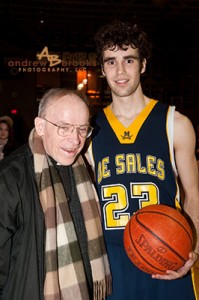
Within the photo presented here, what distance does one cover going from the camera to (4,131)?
6.23 metres

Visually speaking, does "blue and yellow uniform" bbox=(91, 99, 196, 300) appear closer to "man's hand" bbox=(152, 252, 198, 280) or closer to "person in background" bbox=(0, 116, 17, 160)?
"man's hand" bbox=(152, 252, 198, 280)

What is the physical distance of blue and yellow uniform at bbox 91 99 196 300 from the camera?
220 centimetres

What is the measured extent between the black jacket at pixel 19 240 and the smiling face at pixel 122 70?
0.94 m

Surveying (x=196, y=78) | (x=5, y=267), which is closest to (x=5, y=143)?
(x=5, y=267)

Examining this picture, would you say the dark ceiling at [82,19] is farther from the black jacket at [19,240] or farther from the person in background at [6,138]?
the black jacket at [19,240]

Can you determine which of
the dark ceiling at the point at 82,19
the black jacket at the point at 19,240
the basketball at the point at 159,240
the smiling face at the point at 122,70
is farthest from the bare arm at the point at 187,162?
Answer: the dark ceiling at the point at 82,19

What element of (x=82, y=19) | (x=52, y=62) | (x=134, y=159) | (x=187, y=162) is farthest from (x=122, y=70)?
(x=82, y=19)

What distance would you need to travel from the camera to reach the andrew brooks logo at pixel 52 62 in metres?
13.2

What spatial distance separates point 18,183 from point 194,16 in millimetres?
11739

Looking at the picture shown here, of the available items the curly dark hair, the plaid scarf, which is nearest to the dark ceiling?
the curly dark hair

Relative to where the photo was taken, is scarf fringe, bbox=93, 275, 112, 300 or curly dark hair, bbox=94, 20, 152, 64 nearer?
scarf fringe, bbox=93, 275, 112, 300

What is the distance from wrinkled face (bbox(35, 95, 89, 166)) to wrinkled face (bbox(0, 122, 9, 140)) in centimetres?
434

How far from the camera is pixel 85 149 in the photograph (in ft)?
8.00

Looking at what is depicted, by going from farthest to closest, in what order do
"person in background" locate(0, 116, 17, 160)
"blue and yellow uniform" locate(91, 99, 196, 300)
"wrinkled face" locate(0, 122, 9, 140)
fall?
"wrinkled face" locate(0, 122, 9, 140), "person in background" locate(0, 116, 17, 160), "blue and yellow uniform" locate(91, 99, 196, 300)
